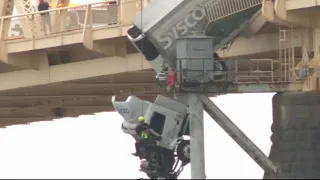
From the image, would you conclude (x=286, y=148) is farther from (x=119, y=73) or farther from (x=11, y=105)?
(x=11, y=105)

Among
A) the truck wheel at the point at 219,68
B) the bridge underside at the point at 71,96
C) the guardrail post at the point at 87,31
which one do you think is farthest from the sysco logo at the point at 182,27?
the bridge underside at the point at 71,96

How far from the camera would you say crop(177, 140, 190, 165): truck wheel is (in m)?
42.1

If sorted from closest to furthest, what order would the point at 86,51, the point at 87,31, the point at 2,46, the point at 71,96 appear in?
1. the point at 87,31
2. the point at 2,46
3. the point at 86,51
4. the point at 71,96

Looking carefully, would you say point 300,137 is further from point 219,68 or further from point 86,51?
point 86,51

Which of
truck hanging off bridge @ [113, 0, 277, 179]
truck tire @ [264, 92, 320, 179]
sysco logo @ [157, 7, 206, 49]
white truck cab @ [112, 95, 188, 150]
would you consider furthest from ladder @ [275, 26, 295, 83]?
white truck cab @ [112, 95, 188, 150]

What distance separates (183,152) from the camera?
1661 inches

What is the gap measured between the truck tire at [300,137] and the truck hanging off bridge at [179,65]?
0.98 meters

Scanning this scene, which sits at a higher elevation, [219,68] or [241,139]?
[219,68]

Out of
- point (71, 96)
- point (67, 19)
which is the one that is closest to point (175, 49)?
point (67, 19)

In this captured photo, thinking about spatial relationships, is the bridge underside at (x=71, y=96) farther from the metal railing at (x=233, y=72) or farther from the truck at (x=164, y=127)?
the truck at (x=164, y=127)

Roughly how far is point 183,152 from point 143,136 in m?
1.65

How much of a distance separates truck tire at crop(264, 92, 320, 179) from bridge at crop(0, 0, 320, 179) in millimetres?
55

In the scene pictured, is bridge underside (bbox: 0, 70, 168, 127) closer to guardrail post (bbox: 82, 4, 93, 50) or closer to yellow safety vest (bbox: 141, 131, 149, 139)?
guardrail post (bbox: 82, 4, 93, 50)

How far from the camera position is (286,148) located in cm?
4328
